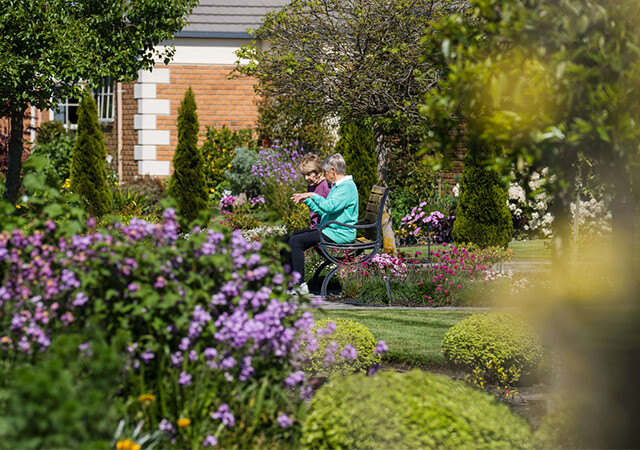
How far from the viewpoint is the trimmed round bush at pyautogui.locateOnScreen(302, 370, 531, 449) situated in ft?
9.04

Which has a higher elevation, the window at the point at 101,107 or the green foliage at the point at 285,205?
the window at the point at 101,107

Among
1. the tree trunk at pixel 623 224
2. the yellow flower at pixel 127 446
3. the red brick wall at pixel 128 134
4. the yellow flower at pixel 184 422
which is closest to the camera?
the yellow flower at pixel 127 446

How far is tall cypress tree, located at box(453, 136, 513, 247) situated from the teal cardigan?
4.64m

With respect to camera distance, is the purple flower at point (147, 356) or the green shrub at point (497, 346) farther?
the green shrub at point (497, 346)

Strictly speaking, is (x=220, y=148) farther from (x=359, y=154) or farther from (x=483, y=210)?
(x=483, y=210)

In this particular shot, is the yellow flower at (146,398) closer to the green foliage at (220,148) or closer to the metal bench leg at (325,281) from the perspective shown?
the metal bench leg at (325,281)

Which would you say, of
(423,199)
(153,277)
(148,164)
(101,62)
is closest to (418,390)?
(153,277)

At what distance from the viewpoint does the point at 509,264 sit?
10.4m

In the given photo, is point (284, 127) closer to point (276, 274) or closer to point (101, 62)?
point (101, 62)

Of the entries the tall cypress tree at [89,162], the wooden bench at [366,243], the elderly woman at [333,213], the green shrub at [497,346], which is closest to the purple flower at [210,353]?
the green shrub at [497,346]

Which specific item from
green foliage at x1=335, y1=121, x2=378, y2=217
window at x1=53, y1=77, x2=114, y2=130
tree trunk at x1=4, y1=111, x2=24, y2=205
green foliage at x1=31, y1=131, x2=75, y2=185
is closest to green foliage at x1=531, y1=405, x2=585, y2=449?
tree trunk at x1=4, y1=111, x2=24, y2=205

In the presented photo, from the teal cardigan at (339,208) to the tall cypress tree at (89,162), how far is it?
24.7 feet

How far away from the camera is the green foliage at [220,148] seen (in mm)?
16359

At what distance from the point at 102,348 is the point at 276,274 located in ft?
3.19
